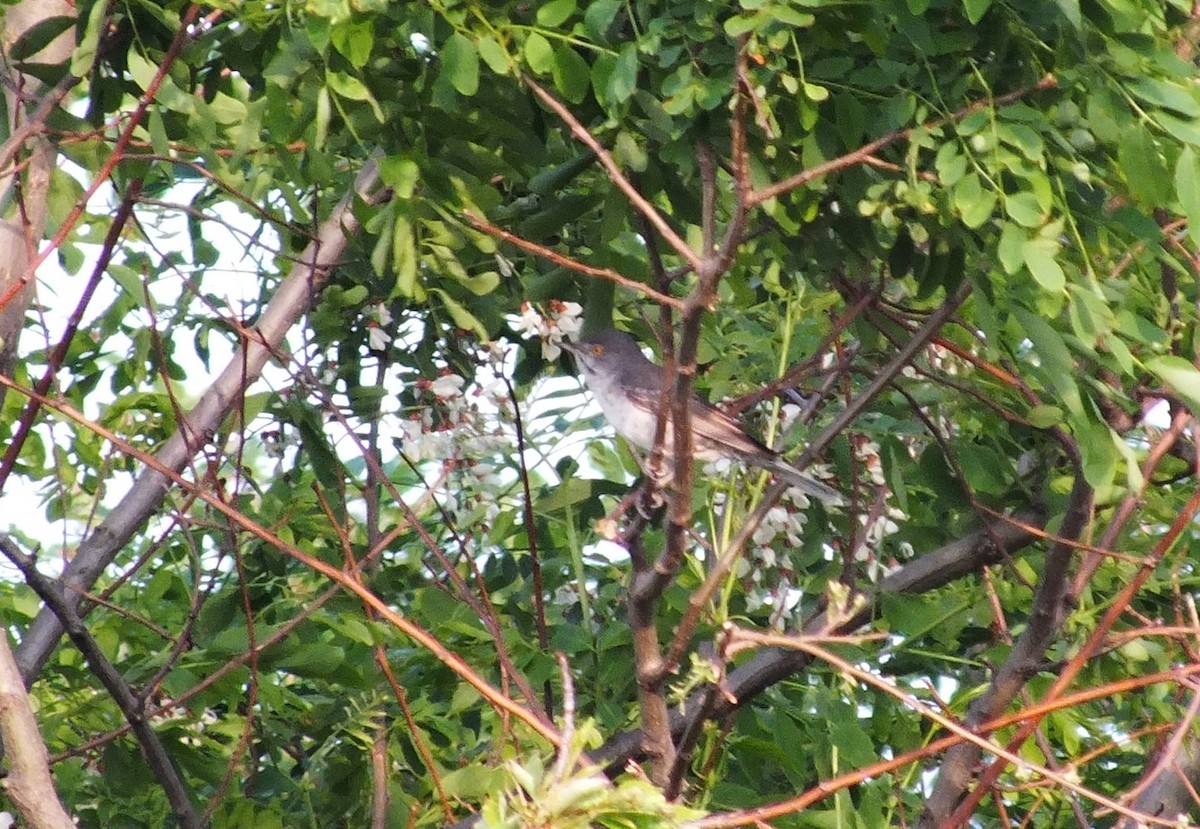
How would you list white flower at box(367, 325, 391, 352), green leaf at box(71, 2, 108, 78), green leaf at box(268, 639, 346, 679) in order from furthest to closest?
white flower at box(367, 325, 391, 352), green leaf at box(268, 639, 346, 679), green leaf at box(71, 2, 108, 78)

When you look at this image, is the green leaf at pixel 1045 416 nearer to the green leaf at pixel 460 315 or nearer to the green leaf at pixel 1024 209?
the green leaf at pixel 1024 209

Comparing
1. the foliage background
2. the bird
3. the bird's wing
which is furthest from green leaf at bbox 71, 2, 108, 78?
the bird's wing

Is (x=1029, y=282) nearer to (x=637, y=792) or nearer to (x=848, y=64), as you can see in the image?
(x=848, y=64)

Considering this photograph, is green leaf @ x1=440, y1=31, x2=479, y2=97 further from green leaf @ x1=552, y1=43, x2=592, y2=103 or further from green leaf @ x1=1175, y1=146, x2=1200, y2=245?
green leaf @ x1=1175, y1=146, x2=1200, y2=245

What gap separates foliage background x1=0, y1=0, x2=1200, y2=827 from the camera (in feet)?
8.61

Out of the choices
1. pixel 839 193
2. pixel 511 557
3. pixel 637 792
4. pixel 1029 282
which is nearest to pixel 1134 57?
pixel 1029 282

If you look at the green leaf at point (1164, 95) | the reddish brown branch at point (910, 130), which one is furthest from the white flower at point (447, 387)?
the green leaf at point (1164, 95)

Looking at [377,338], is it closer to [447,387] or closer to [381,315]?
[381,315]

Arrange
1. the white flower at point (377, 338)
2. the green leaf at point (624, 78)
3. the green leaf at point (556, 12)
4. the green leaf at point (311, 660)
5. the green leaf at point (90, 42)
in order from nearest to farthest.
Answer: the green leaf at point (624, 78) → the green leaf at point (556, 12) → the green leaf at point (90, 42) → the green leaf at point (311, 660) → the white flower at point (377, 338)

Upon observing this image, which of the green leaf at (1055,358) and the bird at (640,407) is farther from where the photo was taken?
the bird at (640,407)

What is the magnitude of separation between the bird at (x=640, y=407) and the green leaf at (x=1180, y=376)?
1.12 meters

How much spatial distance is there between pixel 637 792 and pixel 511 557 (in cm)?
267

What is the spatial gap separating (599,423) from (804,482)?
1291 millimetres

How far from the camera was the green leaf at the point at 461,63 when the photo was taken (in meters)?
2.71
